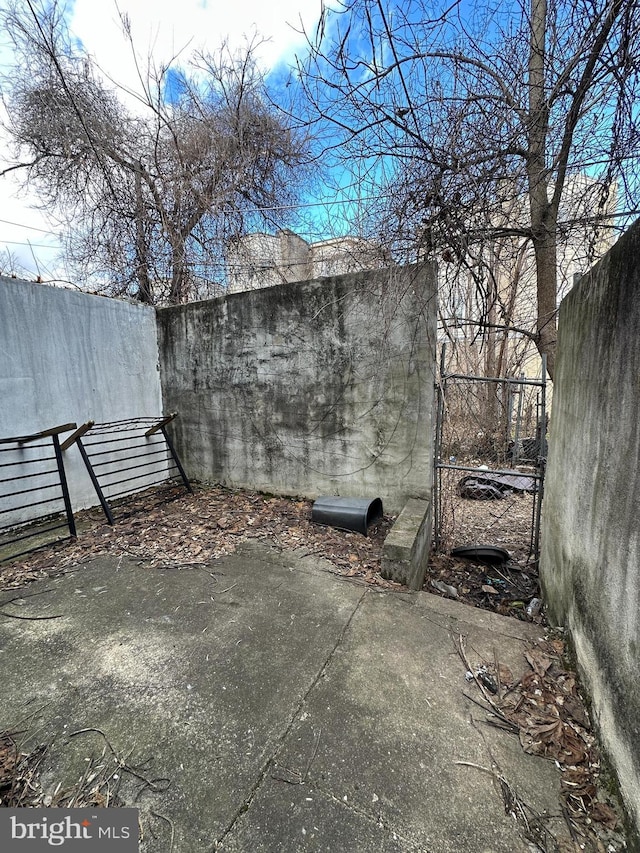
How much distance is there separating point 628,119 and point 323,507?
357cm

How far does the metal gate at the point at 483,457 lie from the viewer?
10.7 feet

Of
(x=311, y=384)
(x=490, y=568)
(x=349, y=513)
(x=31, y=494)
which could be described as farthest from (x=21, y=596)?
(x=490, y=568)

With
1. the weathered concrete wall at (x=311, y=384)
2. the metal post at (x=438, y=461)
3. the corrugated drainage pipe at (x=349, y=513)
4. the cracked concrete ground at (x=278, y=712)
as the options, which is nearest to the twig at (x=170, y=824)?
the cracked concrete ground at (x=278, y=712)

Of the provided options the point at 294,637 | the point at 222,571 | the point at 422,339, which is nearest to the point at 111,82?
the point at 422,339

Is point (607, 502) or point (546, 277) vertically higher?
point (546, 277)

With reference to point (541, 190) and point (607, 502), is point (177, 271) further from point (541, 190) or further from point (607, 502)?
point (607, 502)

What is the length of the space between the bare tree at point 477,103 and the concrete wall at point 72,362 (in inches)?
132

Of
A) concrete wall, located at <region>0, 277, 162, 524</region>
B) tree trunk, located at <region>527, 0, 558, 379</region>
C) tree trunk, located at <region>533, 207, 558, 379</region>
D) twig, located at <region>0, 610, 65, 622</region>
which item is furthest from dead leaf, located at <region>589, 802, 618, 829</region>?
concrete wall, located at <region>0, 277, 162, 524</region>

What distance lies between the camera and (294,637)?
2.10m

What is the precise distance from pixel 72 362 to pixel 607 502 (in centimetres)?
495

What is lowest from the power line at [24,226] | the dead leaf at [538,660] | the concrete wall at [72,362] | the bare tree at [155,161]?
the dead leaf at [538,660]

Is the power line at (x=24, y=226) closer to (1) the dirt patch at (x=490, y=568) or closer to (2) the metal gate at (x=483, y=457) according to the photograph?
(2) the metal gate at (x=483, y=457)

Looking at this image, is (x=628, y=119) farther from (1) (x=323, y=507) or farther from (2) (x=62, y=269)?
(2) (x=62, y=269)

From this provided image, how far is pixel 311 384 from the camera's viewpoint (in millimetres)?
4078
